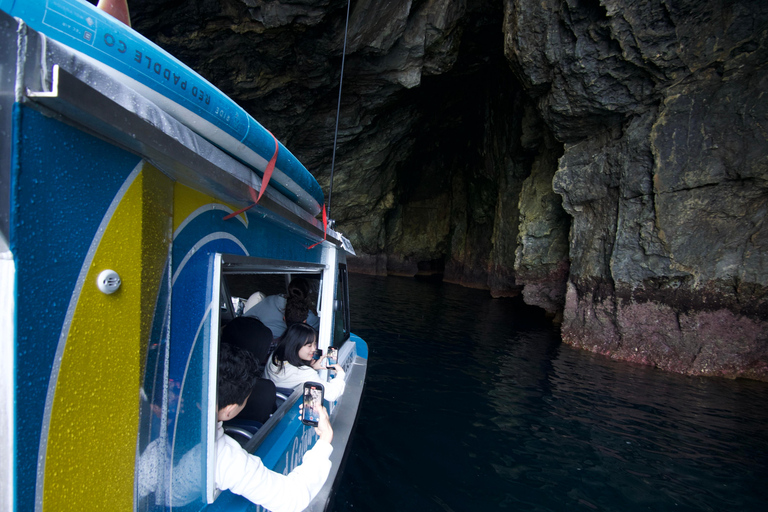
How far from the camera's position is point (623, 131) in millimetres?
7766

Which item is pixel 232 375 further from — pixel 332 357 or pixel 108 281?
pixel 332 357

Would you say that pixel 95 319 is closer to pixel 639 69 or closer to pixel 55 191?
pixel 55 191

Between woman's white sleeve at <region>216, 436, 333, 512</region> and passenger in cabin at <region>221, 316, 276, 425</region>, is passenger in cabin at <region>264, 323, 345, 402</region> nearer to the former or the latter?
passenger in cabin at <region>221, 316, 276, 425</region>

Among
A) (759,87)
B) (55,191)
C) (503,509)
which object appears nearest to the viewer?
(55,191)

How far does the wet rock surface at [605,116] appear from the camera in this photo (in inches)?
255

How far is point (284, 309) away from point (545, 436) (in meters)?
3.06

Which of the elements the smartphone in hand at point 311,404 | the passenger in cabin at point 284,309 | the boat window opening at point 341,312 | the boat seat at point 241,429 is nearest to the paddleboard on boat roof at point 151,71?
the smartphone in hand at point 311,404

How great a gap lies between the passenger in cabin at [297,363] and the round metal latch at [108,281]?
62.0 inches

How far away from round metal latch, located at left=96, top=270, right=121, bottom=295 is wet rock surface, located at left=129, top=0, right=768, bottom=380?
27.6 feet

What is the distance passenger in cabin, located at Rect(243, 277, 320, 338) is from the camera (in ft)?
10.8

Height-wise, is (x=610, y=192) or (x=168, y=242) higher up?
(x=610, y=192)

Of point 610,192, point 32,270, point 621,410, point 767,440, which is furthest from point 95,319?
point 610,192

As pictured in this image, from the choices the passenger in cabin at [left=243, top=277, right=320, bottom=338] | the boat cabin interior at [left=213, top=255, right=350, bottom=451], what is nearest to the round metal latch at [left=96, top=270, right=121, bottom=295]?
the boat cabin interior at [left=213, top=255, right=350, bottom=451]

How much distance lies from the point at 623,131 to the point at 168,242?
30.0 feet
